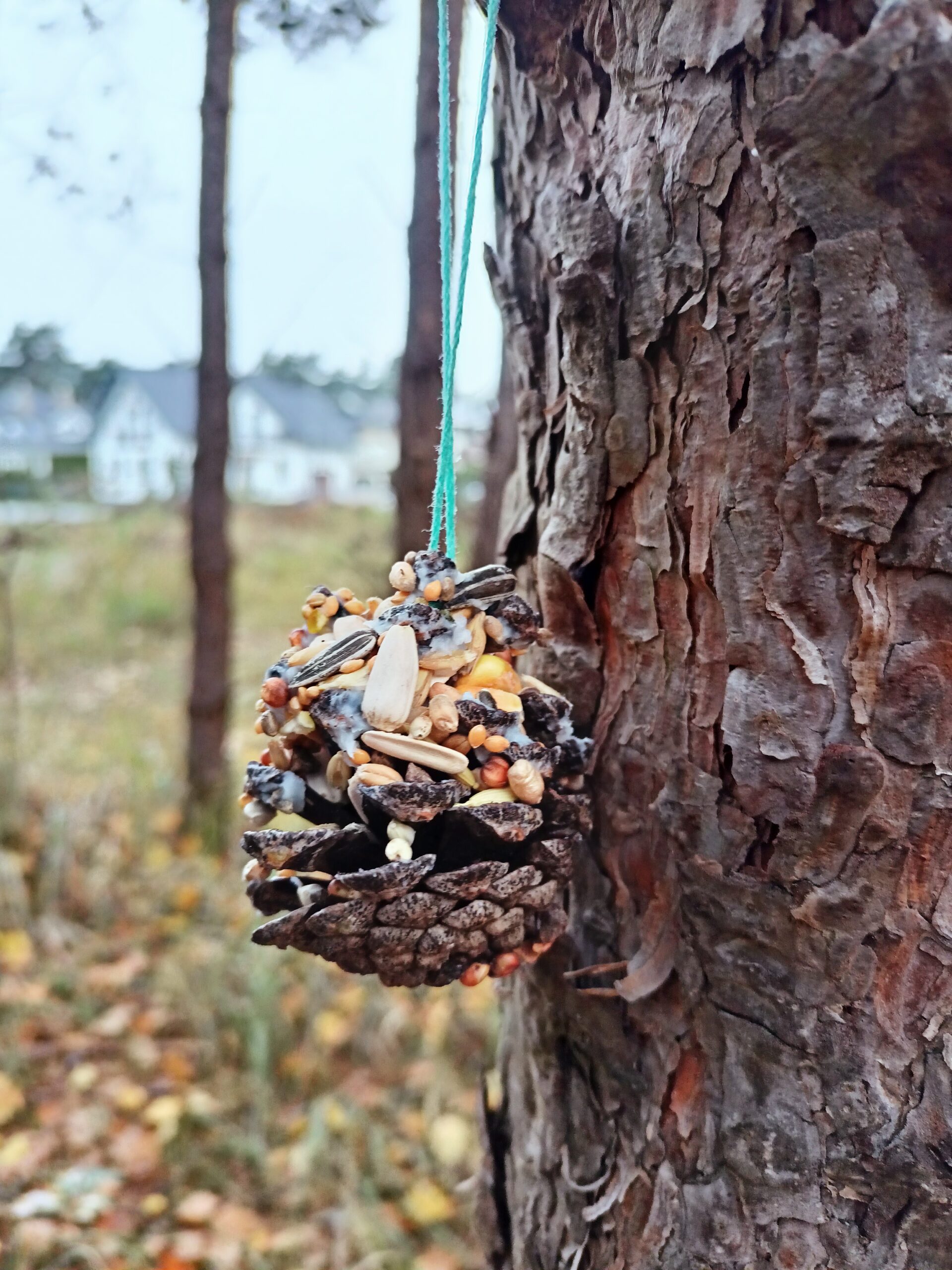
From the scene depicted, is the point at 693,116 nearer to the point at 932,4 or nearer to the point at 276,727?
the point at 932,4

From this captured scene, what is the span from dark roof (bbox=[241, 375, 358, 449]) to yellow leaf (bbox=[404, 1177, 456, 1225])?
7.45 m

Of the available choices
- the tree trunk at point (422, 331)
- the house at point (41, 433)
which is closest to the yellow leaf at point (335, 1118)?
the tree trunk at point (422, 331)

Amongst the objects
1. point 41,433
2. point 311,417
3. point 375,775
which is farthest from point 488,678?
point 311,417

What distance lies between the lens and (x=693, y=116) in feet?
2.13

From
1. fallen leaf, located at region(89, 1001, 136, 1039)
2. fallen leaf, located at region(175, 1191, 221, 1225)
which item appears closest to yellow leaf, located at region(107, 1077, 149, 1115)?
fallen leaf, located at region(89, 1001, 136, 1039)

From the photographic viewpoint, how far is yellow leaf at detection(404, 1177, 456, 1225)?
1578 mm

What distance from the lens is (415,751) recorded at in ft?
2.01

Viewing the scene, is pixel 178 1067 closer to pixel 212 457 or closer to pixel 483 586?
pixel 212 457

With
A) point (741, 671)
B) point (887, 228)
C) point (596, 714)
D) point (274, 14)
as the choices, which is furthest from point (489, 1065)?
point (274, 14)

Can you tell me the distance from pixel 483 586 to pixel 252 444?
8.14 metres

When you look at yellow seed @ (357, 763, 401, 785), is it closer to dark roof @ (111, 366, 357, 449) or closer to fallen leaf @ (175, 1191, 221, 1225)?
fallen leaf @ (175, 1191, 221, 1225)

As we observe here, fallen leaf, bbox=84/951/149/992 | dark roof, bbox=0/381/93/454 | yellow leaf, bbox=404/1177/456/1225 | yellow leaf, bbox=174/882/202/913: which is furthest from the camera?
dark roof, bbox=0/381/93/454

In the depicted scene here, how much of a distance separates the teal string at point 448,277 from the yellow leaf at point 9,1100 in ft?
5.29

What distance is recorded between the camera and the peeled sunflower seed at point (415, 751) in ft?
2.00
